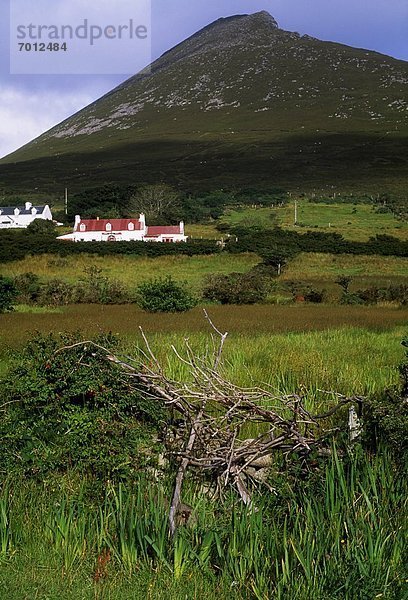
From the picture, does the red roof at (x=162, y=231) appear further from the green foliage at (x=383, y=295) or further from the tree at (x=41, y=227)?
the green foliage at (x=383, y=295)

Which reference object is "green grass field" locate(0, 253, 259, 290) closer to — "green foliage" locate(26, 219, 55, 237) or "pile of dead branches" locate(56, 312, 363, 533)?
"green foliage" locate(26, 219, 55, 237)

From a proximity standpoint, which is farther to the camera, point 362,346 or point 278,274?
point 278,274

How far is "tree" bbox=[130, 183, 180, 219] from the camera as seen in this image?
77.3 m

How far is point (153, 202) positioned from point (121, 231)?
1815cm

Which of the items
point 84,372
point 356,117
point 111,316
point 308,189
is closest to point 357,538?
point 84,372

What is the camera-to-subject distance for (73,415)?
5617 mm

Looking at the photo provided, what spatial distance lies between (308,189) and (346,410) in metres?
98.8

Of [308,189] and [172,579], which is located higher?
[308,189]

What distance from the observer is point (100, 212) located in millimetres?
79000

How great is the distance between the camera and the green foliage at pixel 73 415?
5184mm

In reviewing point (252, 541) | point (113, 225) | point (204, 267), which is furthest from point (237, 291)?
point (113, 225)

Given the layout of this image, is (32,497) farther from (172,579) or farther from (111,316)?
(111,316)

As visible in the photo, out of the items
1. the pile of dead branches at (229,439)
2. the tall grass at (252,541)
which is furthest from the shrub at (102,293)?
the tall grass at (252,541)

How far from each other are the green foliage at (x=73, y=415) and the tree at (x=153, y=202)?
69.3 metres
